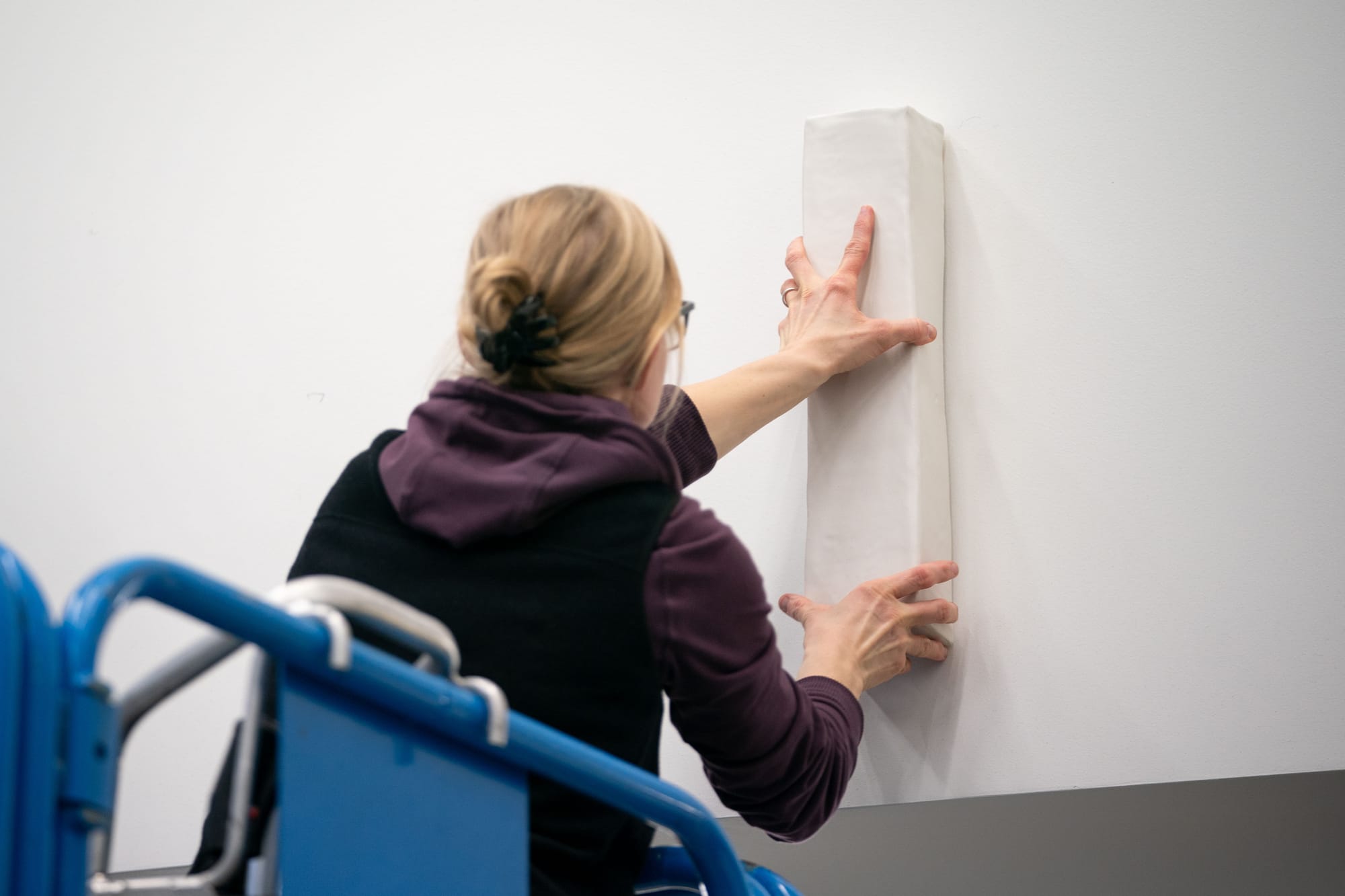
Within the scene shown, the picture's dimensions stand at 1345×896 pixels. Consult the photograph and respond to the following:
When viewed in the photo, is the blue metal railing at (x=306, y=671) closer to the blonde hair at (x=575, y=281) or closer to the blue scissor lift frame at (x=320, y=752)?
the blue scissor lift frame at (x=320, y=752)

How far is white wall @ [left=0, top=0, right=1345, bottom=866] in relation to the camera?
1.55m

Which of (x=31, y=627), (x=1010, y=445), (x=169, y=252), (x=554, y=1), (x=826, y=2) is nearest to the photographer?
(x=31, y=627)

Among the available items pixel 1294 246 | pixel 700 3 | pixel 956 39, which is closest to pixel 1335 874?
pixel 1294 246

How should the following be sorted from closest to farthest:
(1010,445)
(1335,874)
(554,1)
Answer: (1335,874) < (1010,445) < (554,1)

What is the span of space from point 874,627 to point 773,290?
582 millimetres

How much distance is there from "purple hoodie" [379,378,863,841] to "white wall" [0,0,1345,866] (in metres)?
0.68

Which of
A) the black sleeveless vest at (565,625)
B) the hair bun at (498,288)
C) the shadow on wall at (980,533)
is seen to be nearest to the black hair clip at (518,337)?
the hair bun at (498,288)

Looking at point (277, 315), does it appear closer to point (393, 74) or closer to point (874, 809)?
point (393, 74)

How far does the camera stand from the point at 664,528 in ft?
3.17

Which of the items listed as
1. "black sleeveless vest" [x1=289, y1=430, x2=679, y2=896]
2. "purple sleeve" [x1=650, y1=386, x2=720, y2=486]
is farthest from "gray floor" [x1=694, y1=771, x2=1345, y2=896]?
"black sleeveless vest" [x1=289, y1=430, x2=679, y2=896]

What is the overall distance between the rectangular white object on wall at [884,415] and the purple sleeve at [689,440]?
0.22 metres

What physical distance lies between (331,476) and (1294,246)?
1.51 m

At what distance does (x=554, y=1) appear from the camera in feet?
6.68

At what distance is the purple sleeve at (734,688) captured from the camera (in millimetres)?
967
